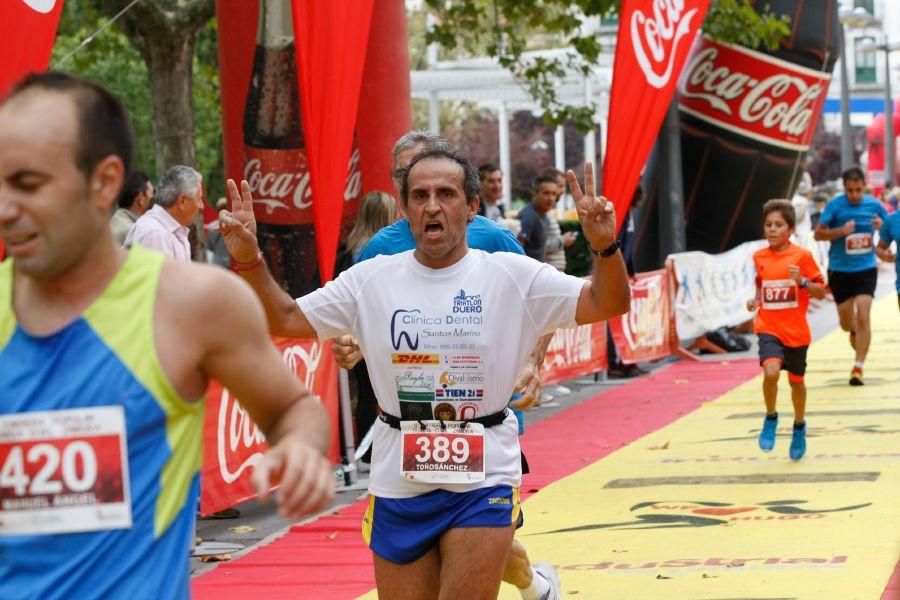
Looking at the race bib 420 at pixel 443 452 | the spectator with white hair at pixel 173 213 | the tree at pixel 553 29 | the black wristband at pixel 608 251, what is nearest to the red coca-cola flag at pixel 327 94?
the spectator with white hair at pixel 173 213

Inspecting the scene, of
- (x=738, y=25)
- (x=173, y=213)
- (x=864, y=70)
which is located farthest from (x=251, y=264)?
(x=864, y=70)

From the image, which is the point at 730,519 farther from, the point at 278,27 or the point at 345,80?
the point at 278,27

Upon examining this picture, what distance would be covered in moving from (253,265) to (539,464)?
256 inches

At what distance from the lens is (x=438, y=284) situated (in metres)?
5.12

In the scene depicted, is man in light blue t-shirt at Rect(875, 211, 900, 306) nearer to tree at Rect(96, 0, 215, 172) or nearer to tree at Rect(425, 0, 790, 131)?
tree at Rect(425, 0, 790, 131)

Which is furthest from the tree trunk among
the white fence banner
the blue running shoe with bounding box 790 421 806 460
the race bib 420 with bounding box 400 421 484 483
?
the race bib 420 with bounding box 400 421 484 483

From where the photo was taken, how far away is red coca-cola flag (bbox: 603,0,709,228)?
1315 cm

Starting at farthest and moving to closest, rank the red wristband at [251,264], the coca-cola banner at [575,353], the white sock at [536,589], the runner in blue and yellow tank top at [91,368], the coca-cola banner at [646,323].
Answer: the coca-cola banner at [646,323] < the coca-cola banner at [575,353] < the white sock at [536,589] < the red wristband at [251,264] < the runner in blue and yellow tank top at [91,368]

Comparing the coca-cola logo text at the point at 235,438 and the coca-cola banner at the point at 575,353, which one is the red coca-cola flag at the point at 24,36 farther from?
the coca-cola banner at the point at 575,353


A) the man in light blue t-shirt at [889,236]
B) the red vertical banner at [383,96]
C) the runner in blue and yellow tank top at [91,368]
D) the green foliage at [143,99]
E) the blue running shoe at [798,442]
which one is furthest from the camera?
the green foliage at [143,99]

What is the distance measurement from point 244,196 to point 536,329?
40.1 inches

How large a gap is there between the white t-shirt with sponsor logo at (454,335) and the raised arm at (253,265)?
0.29 ft

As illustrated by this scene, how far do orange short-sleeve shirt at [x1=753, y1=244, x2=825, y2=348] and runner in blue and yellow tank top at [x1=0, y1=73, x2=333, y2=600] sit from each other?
8434mm

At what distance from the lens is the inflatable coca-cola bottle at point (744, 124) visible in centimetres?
1984
